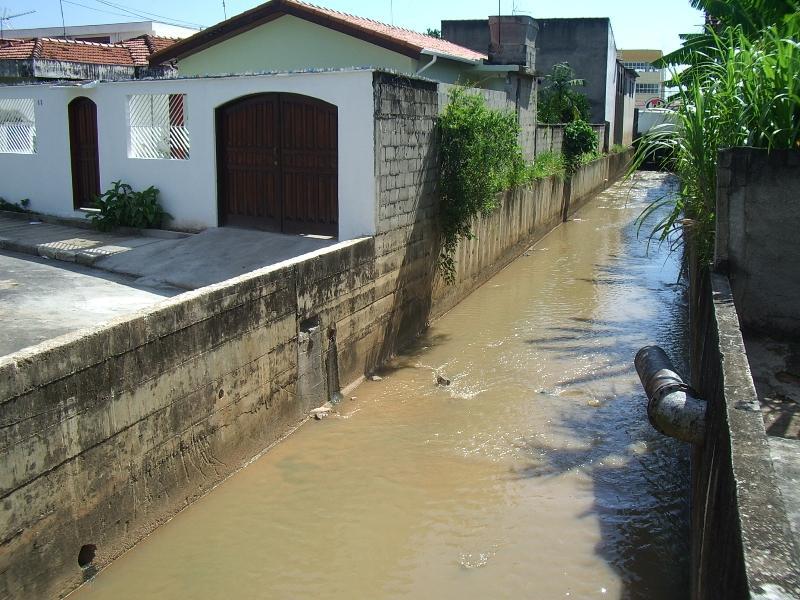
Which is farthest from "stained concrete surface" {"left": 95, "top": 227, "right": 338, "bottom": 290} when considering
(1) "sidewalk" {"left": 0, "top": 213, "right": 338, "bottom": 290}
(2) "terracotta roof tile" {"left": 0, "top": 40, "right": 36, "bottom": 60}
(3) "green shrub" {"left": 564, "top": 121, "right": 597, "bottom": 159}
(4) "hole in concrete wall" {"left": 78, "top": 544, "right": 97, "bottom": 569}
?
(3) "green shrub" {"left": 564, "top": 121, "right": 597, "bottom": 159}

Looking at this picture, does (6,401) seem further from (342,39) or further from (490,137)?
(342,39)

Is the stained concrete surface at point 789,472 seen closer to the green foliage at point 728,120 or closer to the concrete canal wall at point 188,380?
the green foliage at point 728,120

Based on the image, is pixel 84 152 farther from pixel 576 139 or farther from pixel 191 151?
pixel 576 139

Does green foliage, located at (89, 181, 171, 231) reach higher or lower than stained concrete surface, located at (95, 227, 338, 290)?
higher

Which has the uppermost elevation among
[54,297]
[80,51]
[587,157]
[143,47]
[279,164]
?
[143,47]

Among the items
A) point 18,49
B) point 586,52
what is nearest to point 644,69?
point 586,52

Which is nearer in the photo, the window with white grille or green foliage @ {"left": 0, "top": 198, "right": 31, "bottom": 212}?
the window with white grille

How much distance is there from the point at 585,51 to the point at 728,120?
27589 millimetres

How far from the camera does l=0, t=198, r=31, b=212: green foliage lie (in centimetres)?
1383

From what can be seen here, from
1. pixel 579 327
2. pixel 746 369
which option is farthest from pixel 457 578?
pixel 579 327

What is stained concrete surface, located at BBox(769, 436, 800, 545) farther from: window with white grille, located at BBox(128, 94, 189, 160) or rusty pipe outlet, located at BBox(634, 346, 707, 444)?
window with white grille, located at BBox(128, 94, 189, 160)

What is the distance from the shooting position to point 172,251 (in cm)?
1047

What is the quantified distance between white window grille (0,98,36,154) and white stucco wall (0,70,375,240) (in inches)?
9.4

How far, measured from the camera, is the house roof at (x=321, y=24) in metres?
14.6
